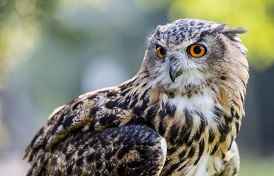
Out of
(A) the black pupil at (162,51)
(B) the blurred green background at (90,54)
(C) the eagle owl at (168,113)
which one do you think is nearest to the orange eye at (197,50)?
(C) the eagle owl at (168,113)

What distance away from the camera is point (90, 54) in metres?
41.0

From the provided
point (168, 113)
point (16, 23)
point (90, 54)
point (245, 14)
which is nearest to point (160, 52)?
point (168, 113)

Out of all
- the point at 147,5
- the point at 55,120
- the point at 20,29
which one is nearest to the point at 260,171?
the point at 147,5

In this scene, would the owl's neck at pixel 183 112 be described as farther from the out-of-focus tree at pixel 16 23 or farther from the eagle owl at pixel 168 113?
the out-of-focus tree at pixel 16 23

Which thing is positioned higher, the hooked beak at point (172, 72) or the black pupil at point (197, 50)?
the black pupil at point (197, 50)

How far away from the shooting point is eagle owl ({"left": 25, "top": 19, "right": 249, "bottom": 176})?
16.0ft

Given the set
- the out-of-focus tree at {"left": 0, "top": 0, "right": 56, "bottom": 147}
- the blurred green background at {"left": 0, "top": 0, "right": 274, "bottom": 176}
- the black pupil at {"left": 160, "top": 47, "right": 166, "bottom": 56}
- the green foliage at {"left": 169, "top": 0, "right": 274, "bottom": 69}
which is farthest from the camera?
the green foliage at {"left": 169, "top": 0, "right": 274, "bottom": 69}

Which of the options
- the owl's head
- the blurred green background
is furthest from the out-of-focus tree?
the owl's head

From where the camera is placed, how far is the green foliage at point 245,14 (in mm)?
8508

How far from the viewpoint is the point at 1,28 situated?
24.2 feet

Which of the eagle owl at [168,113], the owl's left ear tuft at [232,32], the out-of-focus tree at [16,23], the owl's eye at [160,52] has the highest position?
the out-of-focus tree at [16,23]

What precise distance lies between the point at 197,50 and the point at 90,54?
3622cm

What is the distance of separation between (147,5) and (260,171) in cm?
1420

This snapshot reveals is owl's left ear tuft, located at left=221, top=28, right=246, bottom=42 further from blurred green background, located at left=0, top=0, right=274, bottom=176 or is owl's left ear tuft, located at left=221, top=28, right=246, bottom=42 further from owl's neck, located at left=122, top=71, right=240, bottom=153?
blurred green background, located at left=0, top=0, right=274, bottom=176
